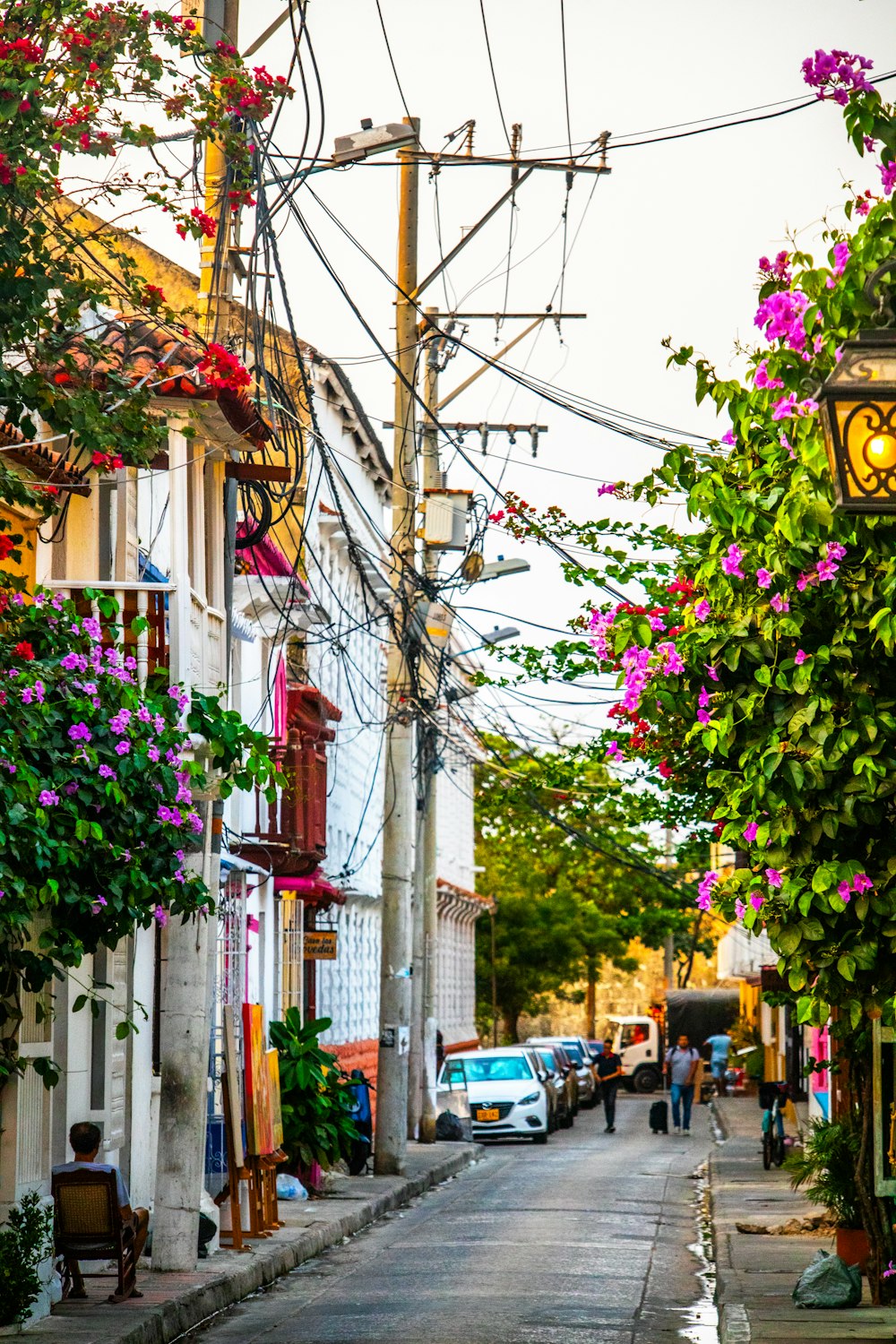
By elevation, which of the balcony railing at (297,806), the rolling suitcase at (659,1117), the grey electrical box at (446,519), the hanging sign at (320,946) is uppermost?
the grey electrical box at (446,519)

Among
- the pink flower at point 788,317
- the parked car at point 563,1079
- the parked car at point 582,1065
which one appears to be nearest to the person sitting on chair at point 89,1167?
the pink flower at point 788,317

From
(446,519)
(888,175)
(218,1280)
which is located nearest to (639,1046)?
(446,519)

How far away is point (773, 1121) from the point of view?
25766 millimetres

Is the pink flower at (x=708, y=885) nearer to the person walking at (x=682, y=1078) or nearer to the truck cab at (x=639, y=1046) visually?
the person walking at (x=682, y=1078)

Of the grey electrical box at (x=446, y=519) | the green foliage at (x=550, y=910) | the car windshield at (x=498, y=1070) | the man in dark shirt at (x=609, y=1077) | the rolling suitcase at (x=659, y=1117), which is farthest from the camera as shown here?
the green foliage at (x=550, y=910)

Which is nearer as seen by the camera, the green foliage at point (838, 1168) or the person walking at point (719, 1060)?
the green foliage at point (838, 1168)

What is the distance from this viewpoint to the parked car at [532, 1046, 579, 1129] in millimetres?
39331

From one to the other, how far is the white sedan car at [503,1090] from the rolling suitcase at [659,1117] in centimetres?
243

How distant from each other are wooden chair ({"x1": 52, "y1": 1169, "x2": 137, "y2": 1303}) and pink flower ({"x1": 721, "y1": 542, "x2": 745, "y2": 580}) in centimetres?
650

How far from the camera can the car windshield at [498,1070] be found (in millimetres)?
36406

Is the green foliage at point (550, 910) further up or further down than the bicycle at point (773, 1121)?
further up

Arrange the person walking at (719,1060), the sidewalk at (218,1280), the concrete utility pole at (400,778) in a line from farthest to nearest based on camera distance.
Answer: the person walking at (719,1060), the concrete utility pole at (400,778), the sidewalk at (218,1280)

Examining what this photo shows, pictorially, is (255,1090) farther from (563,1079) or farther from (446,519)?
(563,1079)

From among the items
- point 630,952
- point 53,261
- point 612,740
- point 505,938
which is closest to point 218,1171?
point 612,740
